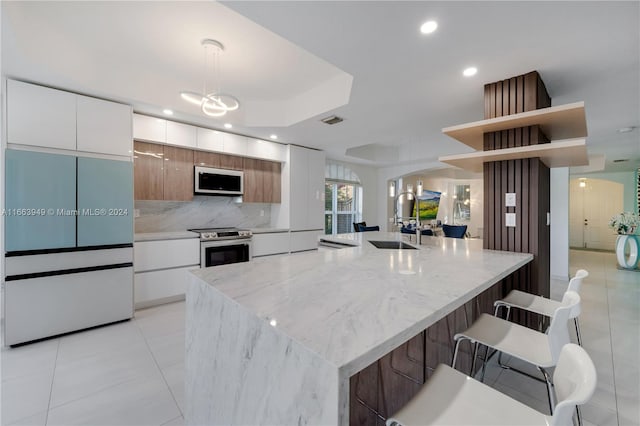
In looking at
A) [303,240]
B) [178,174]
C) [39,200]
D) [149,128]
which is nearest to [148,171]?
[178,174]

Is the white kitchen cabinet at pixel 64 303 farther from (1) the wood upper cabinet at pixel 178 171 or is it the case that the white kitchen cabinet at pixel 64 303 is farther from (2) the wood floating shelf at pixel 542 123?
(2) the wood floating shelf at pixel 542 123

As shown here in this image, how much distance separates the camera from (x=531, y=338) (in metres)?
1.41

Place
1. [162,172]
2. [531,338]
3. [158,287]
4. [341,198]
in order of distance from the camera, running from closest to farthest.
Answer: [531,338] → [158,287] → [162,172] → [341,198]

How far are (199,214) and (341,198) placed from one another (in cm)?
374

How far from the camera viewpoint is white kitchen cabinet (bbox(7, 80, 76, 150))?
2.46 metres

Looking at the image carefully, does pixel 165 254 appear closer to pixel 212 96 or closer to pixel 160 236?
pixel 160 236

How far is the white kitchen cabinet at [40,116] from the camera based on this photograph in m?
2.46

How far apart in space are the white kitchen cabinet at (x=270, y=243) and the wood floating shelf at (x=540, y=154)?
3045 mm

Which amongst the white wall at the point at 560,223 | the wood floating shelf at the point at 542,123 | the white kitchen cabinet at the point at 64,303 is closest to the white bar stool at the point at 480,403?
the wood floating shelf at the point at 542,123

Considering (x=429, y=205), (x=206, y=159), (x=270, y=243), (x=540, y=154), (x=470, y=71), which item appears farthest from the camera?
(x=429, y=205)

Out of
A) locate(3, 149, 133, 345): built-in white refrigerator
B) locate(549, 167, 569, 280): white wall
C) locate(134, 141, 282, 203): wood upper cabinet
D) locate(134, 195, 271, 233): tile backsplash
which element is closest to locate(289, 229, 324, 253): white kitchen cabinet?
locate(134, 195, 271, 233): tile backsplash

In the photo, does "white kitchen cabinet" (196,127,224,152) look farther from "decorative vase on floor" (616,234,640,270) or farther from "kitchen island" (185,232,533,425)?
"decorative vase on floor" (616,234,640,270)

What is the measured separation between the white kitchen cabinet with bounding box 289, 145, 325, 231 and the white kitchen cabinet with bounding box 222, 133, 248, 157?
881 millimetres

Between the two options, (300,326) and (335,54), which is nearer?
(300,326)
